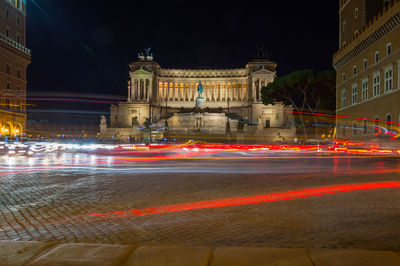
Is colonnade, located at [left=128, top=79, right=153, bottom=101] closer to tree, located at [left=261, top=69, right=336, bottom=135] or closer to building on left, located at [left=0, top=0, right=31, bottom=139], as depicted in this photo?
building on left, located at [left=0, top=0, right=31, bottom=139]

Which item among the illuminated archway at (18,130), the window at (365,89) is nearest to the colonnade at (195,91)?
the illuminated archway at (18,130)

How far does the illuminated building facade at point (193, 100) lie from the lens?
261 feet

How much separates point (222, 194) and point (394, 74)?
30.4 metres

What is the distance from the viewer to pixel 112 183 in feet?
37.6

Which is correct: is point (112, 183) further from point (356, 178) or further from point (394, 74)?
point (394, 74)

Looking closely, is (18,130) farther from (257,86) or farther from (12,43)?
(257,86)

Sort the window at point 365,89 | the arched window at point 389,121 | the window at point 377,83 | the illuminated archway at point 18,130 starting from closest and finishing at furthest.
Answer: the arched window at point 389,121 → the window at point 377,83 → the window at point 365,89 → the illuminated archway at point 18,130

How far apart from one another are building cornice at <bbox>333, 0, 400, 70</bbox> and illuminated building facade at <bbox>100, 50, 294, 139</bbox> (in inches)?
1367

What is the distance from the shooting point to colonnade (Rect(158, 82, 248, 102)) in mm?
108812

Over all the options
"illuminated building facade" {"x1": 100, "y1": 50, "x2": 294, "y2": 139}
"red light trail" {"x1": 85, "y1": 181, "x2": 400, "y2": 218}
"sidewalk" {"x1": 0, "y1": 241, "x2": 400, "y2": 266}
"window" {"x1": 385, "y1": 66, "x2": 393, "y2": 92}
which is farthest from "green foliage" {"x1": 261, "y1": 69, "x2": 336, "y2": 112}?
"sidewalk" {"x1": 0, "y1": 241, "x2": 400, "y2": 266}

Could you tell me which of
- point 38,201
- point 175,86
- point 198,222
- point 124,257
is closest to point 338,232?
point 198,222

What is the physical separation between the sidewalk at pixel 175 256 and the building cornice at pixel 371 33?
33.2 metres

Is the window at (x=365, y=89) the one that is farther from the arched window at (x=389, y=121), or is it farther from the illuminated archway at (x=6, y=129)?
the illuminated archway at (x=6, y=129)

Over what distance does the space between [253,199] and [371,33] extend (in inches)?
1391
